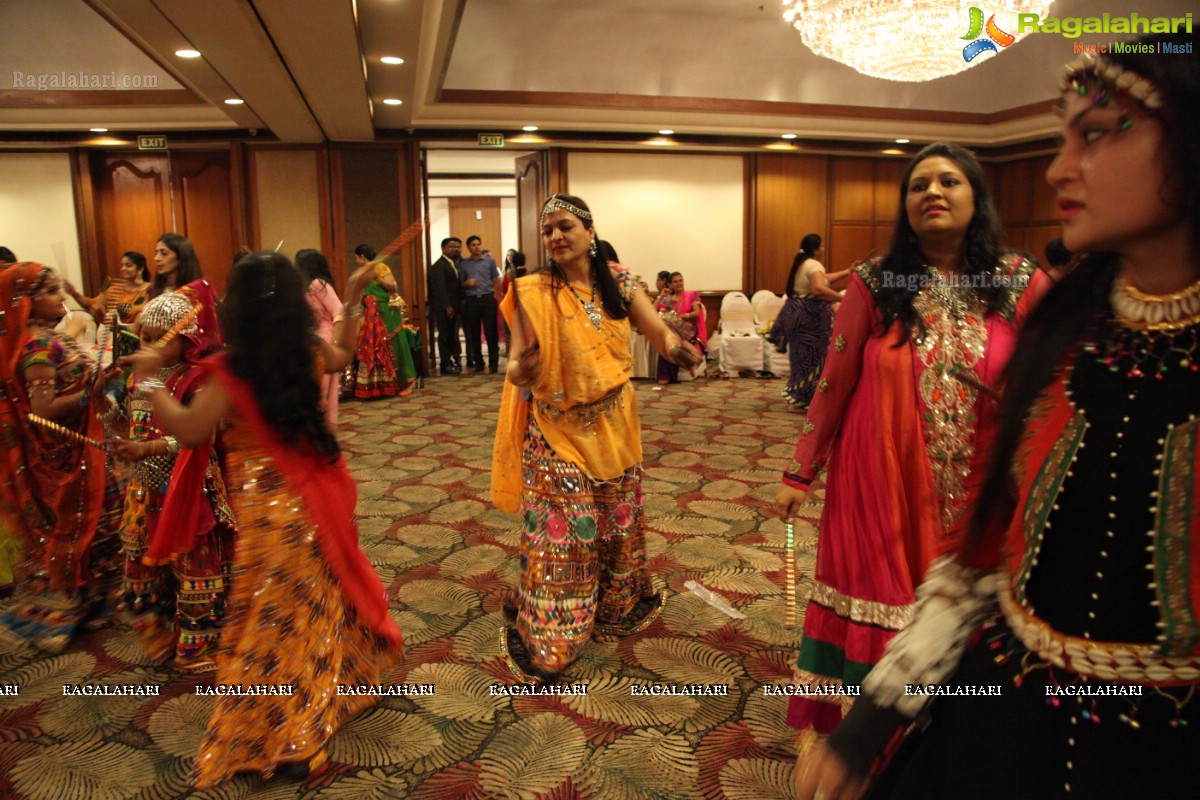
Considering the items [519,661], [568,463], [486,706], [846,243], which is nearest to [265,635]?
[486,706]

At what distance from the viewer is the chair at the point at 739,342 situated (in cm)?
853

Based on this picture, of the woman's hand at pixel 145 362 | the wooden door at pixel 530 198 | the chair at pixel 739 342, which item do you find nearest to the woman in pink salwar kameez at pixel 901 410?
the woman's hand at pixel 145 362

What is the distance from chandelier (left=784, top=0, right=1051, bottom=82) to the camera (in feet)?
16.8

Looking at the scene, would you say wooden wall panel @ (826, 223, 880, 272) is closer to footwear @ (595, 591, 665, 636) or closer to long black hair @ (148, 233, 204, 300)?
footwear @ (595, 591, 665, 636)

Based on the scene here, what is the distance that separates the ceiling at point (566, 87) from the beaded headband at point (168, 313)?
4.23 meters

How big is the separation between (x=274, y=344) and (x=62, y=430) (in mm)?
1219

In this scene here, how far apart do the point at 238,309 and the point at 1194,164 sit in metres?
1.77

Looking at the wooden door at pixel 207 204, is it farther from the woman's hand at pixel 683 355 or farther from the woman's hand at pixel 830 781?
the woman's hand at pixel 830 781

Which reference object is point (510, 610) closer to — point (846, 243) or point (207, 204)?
point (207, 204)

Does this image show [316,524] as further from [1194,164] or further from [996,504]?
[1194,164]

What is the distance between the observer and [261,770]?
175 cm

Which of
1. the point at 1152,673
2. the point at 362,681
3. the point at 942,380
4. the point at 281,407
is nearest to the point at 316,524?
the point at 281,407

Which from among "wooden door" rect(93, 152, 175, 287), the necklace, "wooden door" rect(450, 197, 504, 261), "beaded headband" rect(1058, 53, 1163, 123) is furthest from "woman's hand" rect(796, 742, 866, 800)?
"wooden door" rect(450, 197, 504, 261)

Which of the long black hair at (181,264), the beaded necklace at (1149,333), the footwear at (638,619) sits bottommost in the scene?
the footwear at (638,619)
